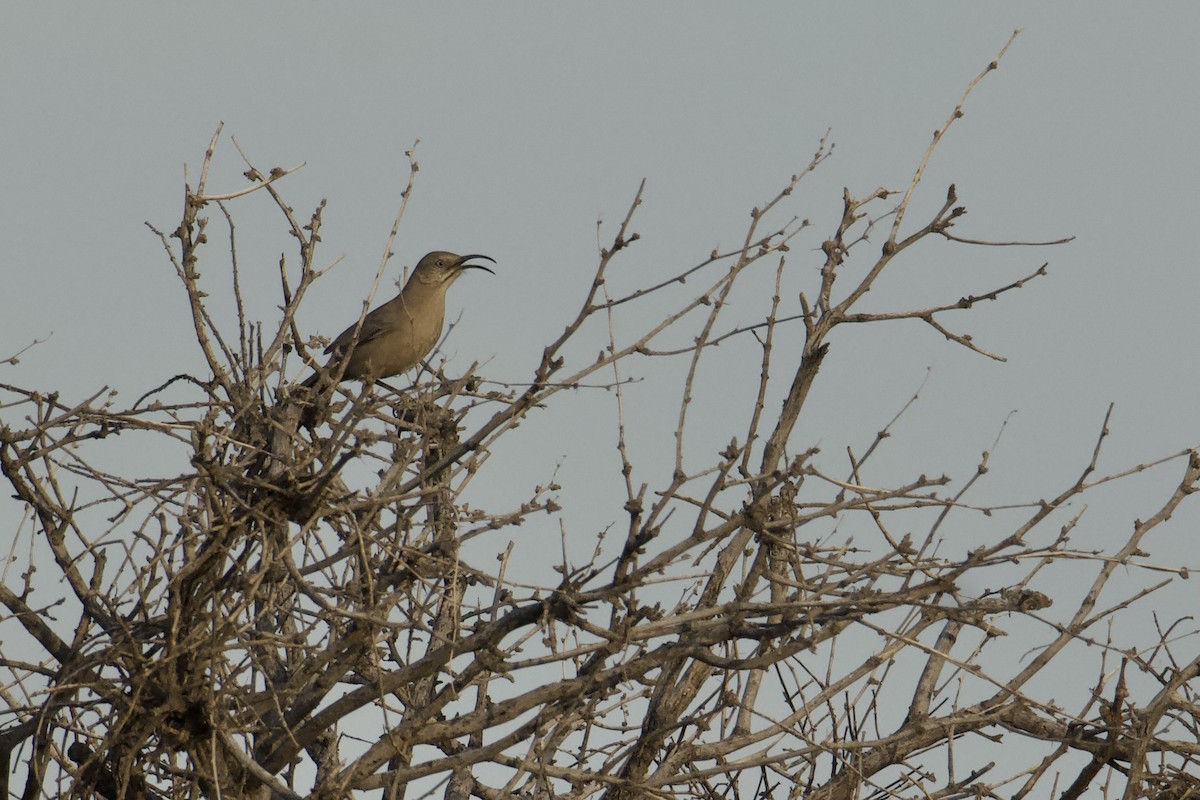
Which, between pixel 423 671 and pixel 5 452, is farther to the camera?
pixel 5 452

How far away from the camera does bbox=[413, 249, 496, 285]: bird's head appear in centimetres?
927

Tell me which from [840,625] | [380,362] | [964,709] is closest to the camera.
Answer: [840,625]

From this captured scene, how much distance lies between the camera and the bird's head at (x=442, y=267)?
9273 millimetres

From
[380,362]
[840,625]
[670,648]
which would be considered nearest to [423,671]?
[670,648]

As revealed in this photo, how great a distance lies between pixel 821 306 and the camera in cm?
572

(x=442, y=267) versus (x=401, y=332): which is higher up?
(x=442, y=267)

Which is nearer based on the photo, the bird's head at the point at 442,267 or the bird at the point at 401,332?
the bird at the point at 401,332

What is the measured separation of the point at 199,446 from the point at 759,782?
9.49 feet

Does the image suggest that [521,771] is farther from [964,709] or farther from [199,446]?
[964,709]

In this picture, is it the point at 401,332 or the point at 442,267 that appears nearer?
the point at 401,332

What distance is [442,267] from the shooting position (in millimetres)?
9344

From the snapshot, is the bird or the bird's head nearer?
the bird

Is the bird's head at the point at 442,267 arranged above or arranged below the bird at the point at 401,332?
above

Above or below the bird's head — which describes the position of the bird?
below
